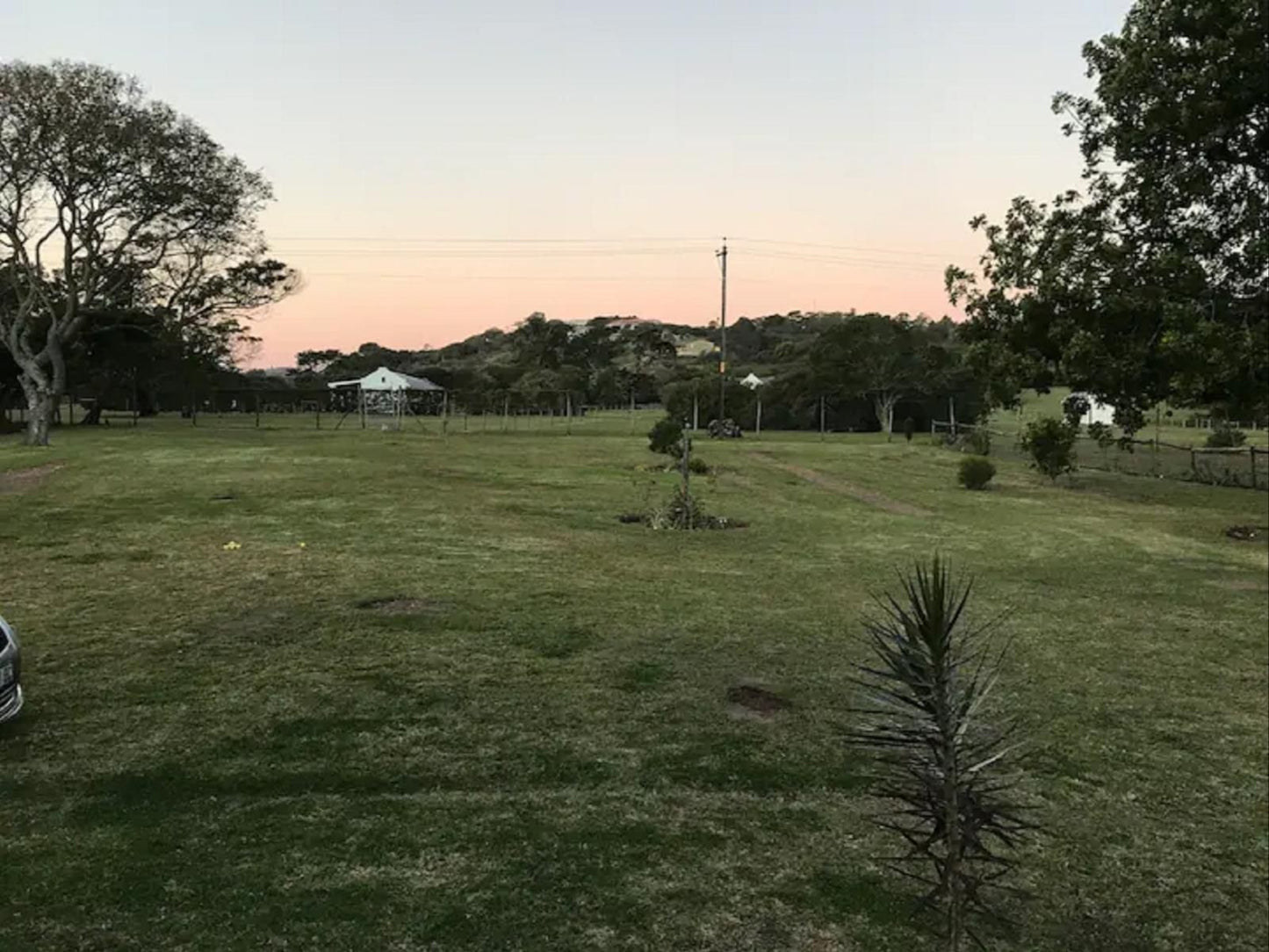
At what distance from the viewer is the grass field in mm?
3582

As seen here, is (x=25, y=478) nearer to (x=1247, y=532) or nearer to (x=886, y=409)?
(x=1247, y=532)

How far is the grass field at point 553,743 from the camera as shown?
11.8 ft

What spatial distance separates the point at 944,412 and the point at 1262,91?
143 ft

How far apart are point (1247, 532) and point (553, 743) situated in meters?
14.6

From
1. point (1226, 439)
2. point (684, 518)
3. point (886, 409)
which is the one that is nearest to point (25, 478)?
point (684, 518)

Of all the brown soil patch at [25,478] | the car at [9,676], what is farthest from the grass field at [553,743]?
the brown soil patch at [25,478]

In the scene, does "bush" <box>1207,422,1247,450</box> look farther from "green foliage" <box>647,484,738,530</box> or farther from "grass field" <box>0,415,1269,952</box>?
"green foliage" <box>647,484,738,530</box>

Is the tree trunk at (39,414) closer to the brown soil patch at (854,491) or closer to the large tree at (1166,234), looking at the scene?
the brown soil patch at (854,491)

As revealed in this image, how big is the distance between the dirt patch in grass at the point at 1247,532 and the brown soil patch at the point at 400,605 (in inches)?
518

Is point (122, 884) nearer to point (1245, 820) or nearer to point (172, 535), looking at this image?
point (1245, 820)

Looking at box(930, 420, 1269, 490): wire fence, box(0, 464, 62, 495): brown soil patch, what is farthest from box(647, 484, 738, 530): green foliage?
box(0, 464, 62, 495): brown soil patch

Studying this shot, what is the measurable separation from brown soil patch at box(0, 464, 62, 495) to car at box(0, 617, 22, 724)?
1367 cm

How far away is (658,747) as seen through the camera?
17.5 ft

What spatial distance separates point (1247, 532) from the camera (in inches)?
595
